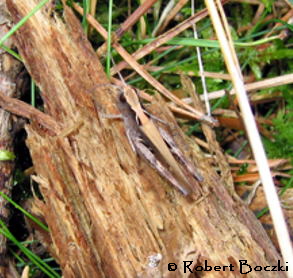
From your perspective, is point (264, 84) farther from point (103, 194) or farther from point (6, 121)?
point (6, 121)

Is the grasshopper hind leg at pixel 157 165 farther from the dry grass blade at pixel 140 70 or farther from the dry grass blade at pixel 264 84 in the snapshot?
the dry grass blade at pixel 264 84

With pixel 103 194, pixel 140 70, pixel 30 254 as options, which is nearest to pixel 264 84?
pixel 140 70

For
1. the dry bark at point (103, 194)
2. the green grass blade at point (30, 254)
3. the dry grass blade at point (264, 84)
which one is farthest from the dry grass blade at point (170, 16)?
the green grass blade at point (30, 254)

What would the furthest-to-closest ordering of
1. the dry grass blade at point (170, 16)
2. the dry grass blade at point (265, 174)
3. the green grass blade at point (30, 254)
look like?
the dry grass blade at point (170, 16) < the green grass blade at point (30, 254) < the dry grass blade at point (265, 174)

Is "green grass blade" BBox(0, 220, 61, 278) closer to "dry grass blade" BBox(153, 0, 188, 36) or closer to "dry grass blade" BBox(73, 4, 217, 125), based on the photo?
"dry grass blade" BBox(73, 4, 217, 125)

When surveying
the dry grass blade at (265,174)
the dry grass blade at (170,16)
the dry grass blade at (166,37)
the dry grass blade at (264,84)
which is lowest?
the dry grass blade at (265,174)

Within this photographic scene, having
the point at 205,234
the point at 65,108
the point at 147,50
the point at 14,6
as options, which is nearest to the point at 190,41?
the point at 147,50
